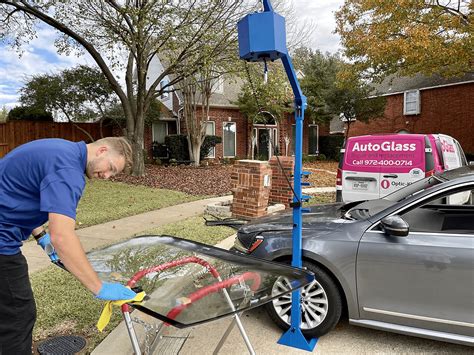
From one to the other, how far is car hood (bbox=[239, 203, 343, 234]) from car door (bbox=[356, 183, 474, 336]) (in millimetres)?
471

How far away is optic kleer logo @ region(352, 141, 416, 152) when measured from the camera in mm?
6535

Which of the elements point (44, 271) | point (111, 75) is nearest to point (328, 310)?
point (44, 271)

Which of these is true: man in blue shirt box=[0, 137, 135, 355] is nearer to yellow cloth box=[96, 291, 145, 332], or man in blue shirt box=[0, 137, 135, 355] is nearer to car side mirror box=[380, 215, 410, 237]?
yellow cloth box=[96, 291, 145, 332]

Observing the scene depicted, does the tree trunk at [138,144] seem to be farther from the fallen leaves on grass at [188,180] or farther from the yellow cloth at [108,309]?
the yellow cloth at [108,309]

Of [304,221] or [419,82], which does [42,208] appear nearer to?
[304,221]

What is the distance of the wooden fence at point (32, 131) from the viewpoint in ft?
59.8

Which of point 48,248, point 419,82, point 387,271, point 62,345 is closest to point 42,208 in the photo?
point 48,248

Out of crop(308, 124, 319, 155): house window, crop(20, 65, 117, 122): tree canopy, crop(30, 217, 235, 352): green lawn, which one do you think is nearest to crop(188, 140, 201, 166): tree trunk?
crop(20, 65, 117, 122): tree canopy

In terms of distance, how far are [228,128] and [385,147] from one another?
15.9 m

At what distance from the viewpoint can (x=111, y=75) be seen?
47.6 feet

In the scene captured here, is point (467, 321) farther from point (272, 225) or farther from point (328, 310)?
point (272, 225)

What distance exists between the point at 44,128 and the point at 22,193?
1871cm

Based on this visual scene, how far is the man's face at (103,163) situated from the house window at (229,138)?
1990 cm

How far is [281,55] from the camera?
2.94m
